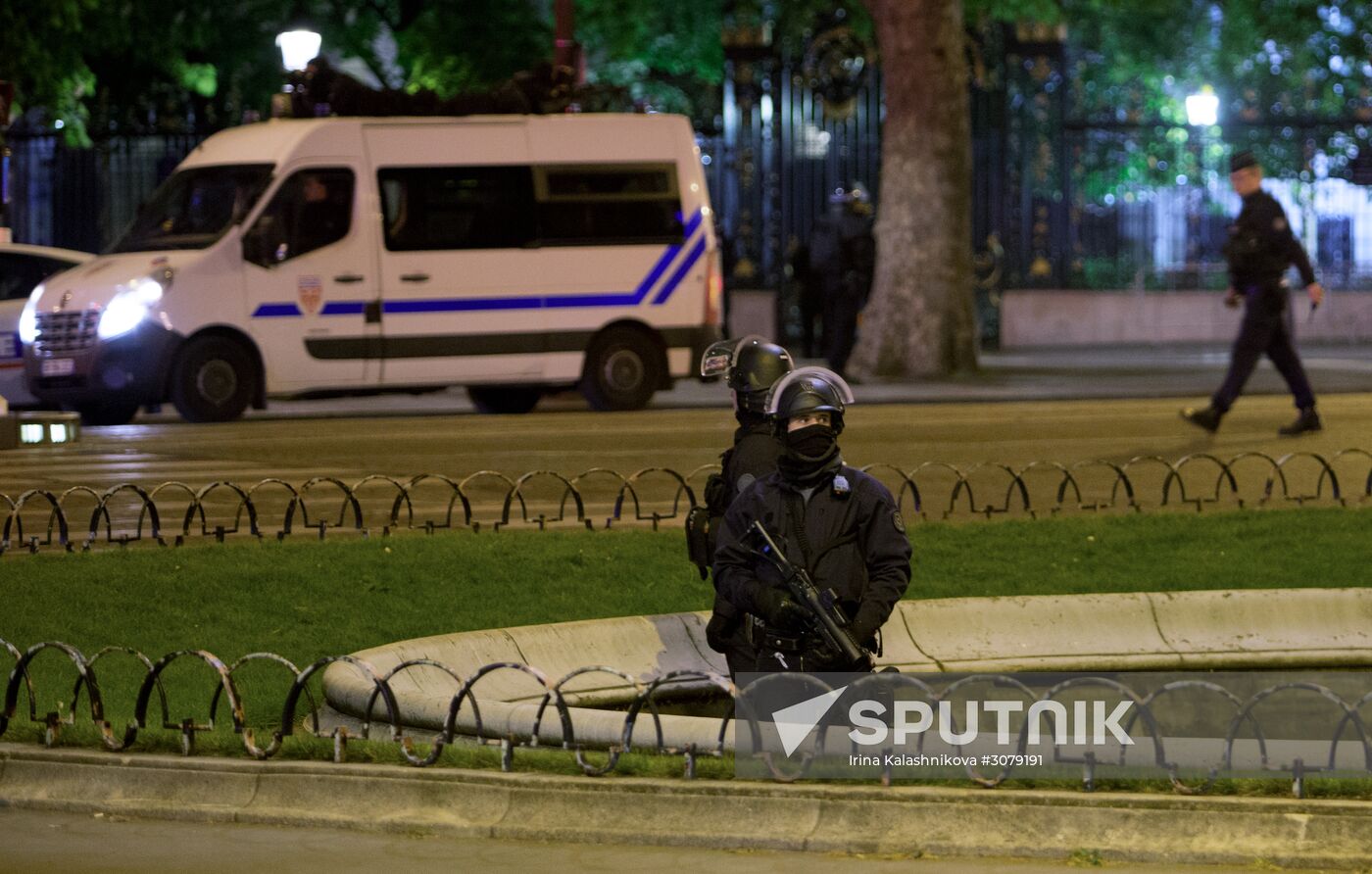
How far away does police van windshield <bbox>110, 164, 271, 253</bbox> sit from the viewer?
1817cm

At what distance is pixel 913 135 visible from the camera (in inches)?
949

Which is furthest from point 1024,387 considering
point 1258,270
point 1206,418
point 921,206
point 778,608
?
point 778,608

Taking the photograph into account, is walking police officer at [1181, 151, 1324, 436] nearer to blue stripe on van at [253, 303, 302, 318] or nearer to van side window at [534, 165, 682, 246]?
van side window at [534, 165, 682, 246]

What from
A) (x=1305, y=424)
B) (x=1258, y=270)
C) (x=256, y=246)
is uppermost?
(x=256, y=246)

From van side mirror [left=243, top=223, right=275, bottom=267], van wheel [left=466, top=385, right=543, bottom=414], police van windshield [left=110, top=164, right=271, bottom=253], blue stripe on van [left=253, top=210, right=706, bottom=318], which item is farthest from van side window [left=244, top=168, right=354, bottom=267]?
van wheel [left=466, top=385, right=543, bottom=414]

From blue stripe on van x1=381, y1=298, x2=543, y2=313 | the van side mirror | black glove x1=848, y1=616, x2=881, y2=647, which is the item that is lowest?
black glove x1=848, y1=616, x2=881, y2=647

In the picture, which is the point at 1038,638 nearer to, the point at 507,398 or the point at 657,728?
the point at 657,728

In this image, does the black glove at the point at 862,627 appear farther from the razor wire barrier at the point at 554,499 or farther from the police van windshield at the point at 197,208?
the police van windshield at the point at 197,208

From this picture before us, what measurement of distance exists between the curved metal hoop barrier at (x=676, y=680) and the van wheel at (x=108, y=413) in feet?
31.0

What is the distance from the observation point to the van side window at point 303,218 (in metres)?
18.2

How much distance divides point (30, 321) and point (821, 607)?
40.0 feet

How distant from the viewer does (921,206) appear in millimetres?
24125

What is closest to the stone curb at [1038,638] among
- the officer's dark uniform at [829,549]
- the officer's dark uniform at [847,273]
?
the officer's dark uniform at [829,549]

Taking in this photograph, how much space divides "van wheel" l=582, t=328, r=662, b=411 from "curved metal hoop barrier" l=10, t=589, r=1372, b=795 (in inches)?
383
